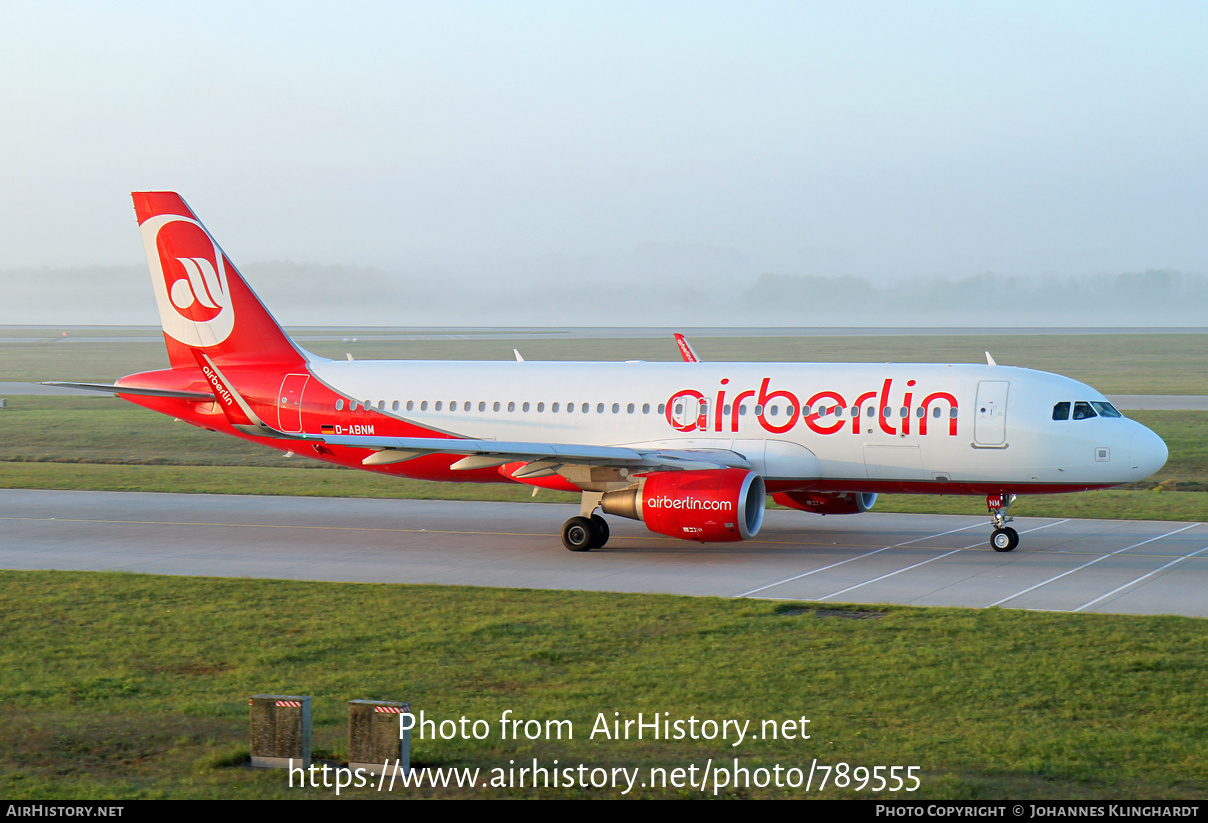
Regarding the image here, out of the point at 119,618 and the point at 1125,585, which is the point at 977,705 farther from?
the point at 119,618

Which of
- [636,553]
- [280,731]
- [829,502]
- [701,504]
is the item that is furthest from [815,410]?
[280,731]

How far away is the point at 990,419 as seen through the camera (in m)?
25.6

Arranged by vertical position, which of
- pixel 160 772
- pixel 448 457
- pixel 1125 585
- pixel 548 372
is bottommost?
pixel 160 772

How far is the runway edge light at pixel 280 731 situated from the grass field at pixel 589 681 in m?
0.22

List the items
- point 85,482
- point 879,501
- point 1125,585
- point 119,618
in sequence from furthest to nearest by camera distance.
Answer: point 85,482 < point 879,501 < point 1125,585 < point 119,618

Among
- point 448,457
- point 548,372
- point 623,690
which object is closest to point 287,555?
point 448,457

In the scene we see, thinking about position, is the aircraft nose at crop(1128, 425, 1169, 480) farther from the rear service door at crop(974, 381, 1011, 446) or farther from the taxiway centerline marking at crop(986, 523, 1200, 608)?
the rear service door at crop(974, 381, 1011, 446)

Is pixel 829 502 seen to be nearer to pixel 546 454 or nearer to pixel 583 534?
pixel 583 534

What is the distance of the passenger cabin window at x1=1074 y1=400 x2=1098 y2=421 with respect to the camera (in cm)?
2545

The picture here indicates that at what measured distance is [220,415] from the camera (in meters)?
30.7

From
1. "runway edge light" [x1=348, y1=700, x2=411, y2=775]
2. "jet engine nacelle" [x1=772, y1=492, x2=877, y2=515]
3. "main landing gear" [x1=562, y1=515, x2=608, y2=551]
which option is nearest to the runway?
"main landing gear" [x1=562, y1=515, x2=608, y2=551]

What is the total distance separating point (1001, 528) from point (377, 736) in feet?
59.1

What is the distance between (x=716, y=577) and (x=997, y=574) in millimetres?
5248
